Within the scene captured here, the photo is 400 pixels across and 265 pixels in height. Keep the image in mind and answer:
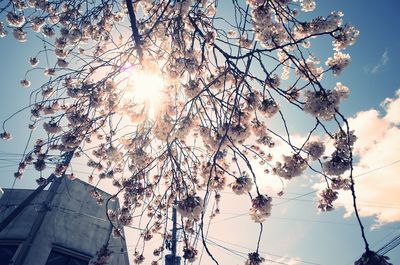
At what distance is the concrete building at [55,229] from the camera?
9180 millimetres

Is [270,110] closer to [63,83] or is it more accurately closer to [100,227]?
[63,83]

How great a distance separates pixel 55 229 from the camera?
9.91 m

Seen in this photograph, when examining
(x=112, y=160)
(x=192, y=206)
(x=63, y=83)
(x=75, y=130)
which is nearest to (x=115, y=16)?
(x=63, y=83)

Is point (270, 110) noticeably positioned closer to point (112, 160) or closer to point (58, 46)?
point (112, 160)

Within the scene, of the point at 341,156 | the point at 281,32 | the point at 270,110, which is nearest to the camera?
the point at 341,156

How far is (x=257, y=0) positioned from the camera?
13.5 ft

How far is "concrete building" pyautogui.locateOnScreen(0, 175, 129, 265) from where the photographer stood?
9.18 m

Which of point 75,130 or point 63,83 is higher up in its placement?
point 63,83

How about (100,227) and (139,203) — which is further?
(100,227)

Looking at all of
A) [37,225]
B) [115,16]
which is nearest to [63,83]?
Answer: [115,16]

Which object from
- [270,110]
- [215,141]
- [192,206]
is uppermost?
[270,110]

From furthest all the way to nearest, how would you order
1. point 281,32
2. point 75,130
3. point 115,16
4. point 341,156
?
point 115,16 < point 75,130 < point 281,32 < point 341,156

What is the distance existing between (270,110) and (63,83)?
12.9 ft

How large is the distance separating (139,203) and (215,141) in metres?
2.79
